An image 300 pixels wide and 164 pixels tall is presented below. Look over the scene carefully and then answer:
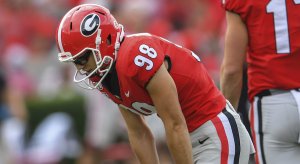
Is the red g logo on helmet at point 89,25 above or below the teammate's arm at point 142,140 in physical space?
above

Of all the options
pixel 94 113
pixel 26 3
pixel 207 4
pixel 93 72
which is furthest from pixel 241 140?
pixel 26 3

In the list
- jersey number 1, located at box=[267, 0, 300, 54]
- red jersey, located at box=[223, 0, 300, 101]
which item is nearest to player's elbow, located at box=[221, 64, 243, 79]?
red jersey, located at box=[223, 0, 300, 101]

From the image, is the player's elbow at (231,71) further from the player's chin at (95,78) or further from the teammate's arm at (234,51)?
the player's chin at (95,78)

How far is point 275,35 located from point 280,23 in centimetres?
9

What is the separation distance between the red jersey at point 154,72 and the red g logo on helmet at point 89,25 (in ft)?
0.68

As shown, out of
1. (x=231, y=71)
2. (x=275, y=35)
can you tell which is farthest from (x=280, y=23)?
(x=231, y=71)

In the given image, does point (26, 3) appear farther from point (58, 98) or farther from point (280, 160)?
point (280, 160)

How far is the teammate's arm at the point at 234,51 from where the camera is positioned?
20.1 ft

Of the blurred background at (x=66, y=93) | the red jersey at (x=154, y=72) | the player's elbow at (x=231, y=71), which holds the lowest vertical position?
the blurred background at (x=66, y=93)

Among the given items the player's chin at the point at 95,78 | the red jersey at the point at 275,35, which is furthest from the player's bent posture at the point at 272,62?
the player's chin at the point at 95,78

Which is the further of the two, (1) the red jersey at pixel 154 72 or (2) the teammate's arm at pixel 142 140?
(2) the teammate's arm at pixel 142 140

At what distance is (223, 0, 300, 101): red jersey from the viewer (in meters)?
6.05

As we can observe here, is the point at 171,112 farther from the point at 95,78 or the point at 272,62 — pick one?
the point at 272,62

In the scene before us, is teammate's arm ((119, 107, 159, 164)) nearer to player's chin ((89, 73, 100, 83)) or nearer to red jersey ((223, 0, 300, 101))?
player's chin ((89, 73, 100, 83))
